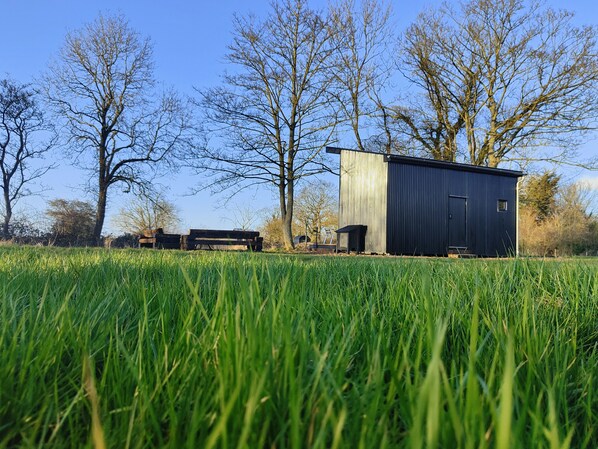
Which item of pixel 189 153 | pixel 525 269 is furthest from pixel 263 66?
pixel 525 269

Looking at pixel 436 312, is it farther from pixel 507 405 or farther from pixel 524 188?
pixel 524 188

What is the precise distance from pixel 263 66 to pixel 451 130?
11.9 meters

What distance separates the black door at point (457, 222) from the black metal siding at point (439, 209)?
21cm

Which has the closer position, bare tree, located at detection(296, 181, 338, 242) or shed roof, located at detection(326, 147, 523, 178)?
shed roof, located at detection(326, 147, 523, 178)

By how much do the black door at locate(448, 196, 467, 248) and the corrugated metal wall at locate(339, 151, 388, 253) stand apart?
3.46m

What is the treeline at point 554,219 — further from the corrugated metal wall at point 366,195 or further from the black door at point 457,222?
the corrugated metal wall at point 366,195

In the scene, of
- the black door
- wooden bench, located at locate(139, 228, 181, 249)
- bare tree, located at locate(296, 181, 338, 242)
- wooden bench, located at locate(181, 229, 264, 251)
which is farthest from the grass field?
bare tree, located at locate(296, 181, 338, 242)

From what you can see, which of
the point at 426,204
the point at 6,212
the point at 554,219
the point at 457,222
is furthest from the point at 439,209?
the point at 6,212

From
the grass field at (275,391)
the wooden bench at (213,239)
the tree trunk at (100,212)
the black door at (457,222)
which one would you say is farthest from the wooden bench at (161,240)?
the grass field at (275,391)

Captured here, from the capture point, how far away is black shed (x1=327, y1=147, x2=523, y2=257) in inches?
722

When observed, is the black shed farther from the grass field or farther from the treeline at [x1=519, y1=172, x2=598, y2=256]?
the grass field

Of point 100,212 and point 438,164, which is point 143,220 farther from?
point 438,164

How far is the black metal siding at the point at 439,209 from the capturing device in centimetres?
1834

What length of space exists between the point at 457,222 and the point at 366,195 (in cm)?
432
